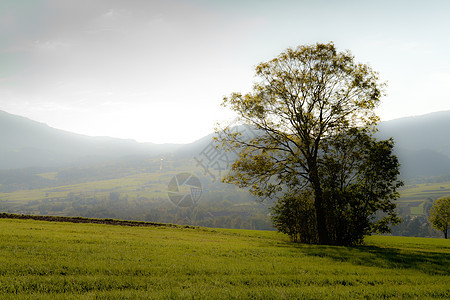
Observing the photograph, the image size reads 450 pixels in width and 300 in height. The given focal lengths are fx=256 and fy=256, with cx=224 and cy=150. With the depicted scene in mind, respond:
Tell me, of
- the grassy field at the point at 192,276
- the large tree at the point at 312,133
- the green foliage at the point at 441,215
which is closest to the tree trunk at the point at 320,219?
the large tree at the point at 312,133

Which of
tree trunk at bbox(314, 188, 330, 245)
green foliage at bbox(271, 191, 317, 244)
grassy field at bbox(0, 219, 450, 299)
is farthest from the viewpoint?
green foliage at bbox(271, 191, 317, 244)

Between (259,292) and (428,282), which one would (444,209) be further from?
(259,292)

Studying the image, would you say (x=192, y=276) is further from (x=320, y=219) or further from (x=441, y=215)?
(x=441, y=215)

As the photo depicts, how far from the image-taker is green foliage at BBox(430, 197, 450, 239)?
6309 cm

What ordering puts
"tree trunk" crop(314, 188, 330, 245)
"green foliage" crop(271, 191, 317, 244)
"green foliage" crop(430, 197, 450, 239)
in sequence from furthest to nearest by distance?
"green foliage" crop(430, 197, 450, 239), "green foliage" crop(271, 191, 317, 244), "tree trunk" crop(314, 188, 330, 245)

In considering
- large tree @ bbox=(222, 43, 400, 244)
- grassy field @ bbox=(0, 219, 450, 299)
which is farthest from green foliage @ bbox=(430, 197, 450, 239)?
grassy field @ bbox=(0, 219, 450, 299)

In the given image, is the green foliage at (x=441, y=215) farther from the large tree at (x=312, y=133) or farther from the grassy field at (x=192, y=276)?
the grassy field at (x=192, y=276)

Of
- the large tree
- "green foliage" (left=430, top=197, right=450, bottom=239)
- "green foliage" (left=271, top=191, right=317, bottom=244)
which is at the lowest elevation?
"green foliage" (left=430, top=197, right=450, bottom=239)

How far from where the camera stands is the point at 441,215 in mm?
64250

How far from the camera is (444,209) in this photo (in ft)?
210

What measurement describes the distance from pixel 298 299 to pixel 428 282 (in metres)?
6.71

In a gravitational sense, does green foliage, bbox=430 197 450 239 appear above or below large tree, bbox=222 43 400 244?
below

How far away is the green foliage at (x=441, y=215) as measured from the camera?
2484 inches

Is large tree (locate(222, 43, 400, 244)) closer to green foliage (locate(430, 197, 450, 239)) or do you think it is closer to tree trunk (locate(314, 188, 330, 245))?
tree trunk (locate(314, 188, 330, 245))
